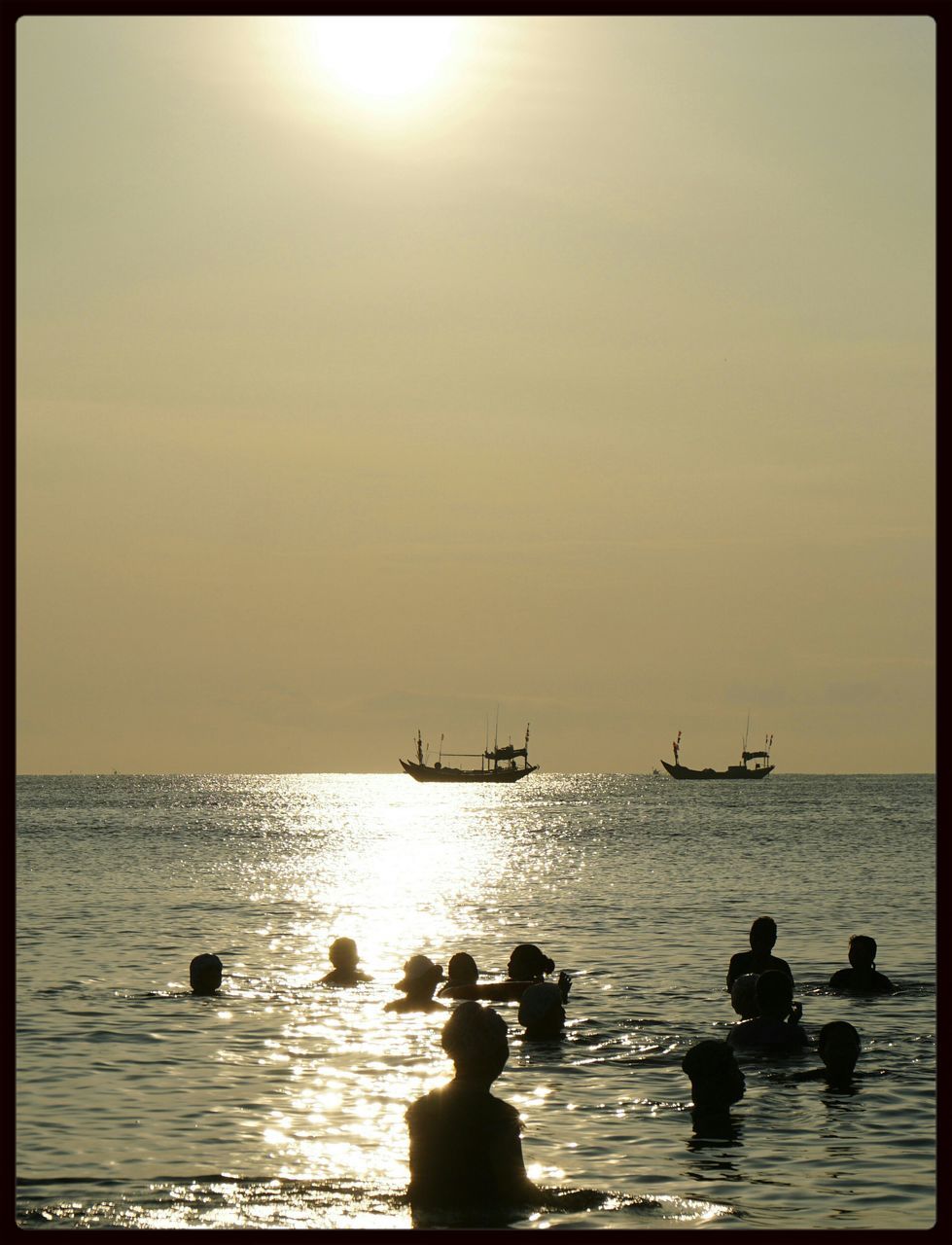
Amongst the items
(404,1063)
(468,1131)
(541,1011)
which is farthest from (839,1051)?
(468,1131)

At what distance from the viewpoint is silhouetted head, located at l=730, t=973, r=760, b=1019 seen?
985 inches

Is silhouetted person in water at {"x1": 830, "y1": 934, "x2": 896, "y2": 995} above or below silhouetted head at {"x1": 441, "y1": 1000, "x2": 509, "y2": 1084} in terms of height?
below

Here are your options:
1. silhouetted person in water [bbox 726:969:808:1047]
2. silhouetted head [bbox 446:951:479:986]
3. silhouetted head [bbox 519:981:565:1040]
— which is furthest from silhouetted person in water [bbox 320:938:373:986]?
silhouetted person in water [bbox 726:969:808:1047]

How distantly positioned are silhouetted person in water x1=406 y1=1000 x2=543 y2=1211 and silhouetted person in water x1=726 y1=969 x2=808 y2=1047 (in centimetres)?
1296

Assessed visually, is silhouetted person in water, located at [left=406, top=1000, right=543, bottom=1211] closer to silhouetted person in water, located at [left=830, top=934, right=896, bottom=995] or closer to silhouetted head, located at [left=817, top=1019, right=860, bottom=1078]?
silhouetted head, located at [left=817, top=1019, right=860, bottom=1078]

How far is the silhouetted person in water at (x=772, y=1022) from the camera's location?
76.9ft

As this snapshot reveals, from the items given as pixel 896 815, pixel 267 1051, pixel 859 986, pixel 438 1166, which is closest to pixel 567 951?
pixel 859 986

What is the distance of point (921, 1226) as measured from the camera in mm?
15703

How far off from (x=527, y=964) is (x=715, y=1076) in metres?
10.2

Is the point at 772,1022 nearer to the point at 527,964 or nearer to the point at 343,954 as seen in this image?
the point at 527,964

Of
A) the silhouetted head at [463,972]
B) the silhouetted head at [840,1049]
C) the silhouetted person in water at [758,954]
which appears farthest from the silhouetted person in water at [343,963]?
the silhouetted head at [840,1049]

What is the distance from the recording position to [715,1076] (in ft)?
64.5
